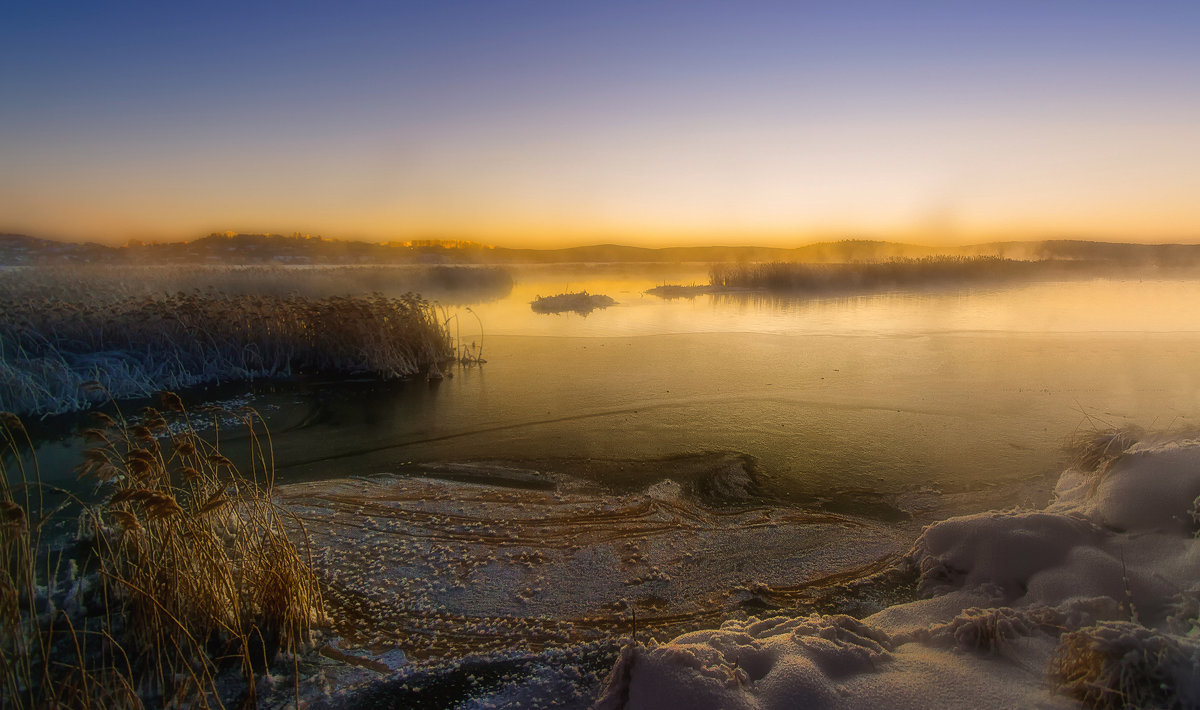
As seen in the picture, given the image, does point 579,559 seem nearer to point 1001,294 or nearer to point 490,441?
point 490,441

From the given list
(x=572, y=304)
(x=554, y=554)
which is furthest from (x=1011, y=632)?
(x=572, y=304)

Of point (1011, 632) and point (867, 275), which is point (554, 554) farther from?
point (867, 275)

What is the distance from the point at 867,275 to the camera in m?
24.5

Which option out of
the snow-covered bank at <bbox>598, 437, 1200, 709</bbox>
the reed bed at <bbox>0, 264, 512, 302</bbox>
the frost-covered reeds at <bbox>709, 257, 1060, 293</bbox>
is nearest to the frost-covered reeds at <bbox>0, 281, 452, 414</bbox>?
the reed bed at <bbox>0, 264, 512, 302</bbox>

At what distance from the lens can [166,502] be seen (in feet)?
8.20

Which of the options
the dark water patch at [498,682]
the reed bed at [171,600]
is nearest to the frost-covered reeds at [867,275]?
the dark water patch at [498,682]

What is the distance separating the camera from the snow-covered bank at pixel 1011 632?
2.15 m

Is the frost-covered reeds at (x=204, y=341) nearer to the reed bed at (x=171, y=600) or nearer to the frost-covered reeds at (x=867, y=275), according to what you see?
the reed bed at (x=171, y=600)

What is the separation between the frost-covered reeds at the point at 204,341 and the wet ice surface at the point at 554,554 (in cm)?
491

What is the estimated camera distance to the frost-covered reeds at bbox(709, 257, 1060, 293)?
23.0 meters

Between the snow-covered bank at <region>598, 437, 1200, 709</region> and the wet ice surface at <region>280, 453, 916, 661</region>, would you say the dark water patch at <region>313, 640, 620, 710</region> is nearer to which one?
the wet ice surface at <region>280, 453, 916, 661</region>

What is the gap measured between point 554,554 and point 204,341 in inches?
324

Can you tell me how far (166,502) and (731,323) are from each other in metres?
12.6

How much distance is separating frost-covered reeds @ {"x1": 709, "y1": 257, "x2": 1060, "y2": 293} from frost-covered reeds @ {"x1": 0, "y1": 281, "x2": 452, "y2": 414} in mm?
15741
